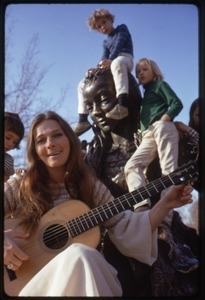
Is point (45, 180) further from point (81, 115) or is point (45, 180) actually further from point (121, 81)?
point (121, 81)

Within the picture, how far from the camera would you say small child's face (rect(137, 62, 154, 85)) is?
1574mm

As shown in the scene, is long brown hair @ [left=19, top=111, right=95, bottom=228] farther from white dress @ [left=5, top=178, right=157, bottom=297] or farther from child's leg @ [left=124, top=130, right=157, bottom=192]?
child's leg @ [left=124, top=130, right=157, bottom=192]

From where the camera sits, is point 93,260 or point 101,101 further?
point 101,101

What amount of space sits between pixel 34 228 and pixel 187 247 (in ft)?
1.69

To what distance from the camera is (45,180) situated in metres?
1.60

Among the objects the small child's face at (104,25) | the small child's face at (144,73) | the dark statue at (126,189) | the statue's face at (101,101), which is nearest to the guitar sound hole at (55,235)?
the dark statue at (126,189)

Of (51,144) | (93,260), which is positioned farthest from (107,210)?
(51,144)

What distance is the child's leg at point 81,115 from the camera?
1603 millimetres

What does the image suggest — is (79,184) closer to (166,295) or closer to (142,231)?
(142,231)

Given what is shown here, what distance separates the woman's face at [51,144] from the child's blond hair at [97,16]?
356 mm

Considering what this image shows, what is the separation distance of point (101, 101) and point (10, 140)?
0.34 metres

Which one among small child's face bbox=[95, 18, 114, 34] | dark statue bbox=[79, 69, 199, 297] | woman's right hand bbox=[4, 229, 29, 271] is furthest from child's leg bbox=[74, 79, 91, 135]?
woman's right hand bbox=[4, 229, 29, 271]

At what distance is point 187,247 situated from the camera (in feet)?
5.14

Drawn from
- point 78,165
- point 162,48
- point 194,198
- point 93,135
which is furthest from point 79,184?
point 162,48
